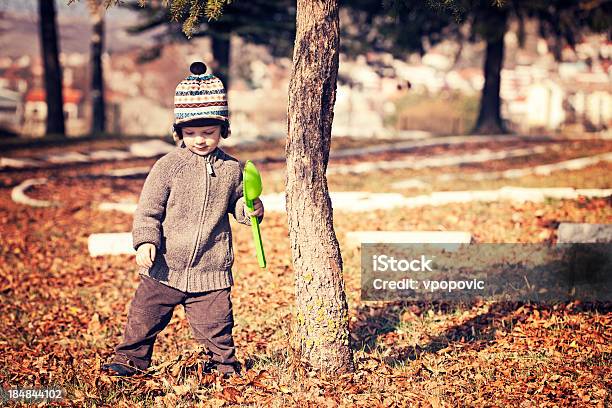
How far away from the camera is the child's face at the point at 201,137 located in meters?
4.27

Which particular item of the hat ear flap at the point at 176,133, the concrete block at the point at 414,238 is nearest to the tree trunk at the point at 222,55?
the concrete block at the point at 414,238

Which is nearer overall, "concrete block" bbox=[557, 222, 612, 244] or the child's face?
the child's face

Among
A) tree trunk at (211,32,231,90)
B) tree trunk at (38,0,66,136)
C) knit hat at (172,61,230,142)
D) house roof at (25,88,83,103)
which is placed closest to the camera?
knit hat at (172,61,230,142)

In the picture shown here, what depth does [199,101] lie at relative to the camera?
4.20 meters

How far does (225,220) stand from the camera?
441cm

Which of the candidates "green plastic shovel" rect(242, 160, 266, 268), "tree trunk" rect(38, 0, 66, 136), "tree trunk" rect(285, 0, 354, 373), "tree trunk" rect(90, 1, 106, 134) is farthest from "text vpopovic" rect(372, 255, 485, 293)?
"tree trunk" rect(90, 1, 106, 134)

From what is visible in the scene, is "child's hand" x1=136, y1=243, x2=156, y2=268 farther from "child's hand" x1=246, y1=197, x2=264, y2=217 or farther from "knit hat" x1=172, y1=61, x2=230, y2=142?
"knit hat" x1=172, y1=61, x2=230, y2=142

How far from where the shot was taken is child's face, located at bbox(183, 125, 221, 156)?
4273mm

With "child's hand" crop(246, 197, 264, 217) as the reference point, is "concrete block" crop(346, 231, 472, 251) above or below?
below

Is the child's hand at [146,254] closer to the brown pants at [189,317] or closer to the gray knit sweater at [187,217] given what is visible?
the gray knit sweater at [187,217]

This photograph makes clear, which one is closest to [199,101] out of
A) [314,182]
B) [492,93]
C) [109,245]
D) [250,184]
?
[250,184]

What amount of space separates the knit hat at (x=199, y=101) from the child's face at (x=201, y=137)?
38 millimetres

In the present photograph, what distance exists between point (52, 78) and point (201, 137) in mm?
18443

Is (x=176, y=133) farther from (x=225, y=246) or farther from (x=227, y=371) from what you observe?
(x=227, y=371)
